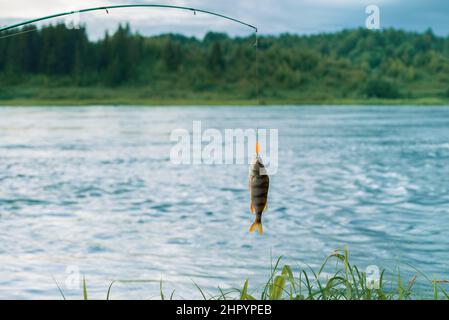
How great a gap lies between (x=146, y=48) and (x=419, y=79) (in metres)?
34.7

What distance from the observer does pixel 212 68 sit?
89.2 meters

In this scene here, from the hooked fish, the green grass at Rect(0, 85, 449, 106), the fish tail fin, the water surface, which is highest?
the green grass at Rect(0, 85, 449, 106)

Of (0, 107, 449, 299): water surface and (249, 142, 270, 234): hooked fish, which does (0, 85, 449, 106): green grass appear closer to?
(0, 107, 449, 299): water surface

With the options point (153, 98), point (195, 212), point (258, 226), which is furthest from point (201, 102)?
point (258, 226)

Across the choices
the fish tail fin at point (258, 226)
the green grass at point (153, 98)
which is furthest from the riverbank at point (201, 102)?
the fish tail fin at point (258, 226)

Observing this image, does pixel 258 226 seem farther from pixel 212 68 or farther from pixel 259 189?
pixel 212 68

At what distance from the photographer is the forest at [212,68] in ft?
271

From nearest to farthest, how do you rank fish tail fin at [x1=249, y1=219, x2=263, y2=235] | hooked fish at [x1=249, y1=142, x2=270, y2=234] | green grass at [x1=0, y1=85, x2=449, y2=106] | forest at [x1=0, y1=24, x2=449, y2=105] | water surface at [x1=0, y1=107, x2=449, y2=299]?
hooked fish at [x1=249, y1=142, x2=270, y2=234], fish tail fin at [x1=249, y1=219, x2=263, y2=235], water surface at [x1=0, y1=107, x2=449, y2=299], forest at [x1=0, y1=24, x2=449, y2=105], green grass at [x1=0, y1=85, x2=449, y2=106]

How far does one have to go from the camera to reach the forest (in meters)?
82.7

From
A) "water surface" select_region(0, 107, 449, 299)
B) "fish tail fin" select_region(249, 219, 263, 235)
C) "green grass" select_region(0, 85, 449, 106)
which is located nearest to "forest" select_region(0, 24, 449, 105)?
"green grass" select_region(0, 85, 449, 106)

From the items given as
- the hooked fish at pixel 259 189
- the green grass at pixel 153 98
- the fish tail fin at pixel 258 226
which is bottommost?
the fish tail fin at pixel 258 226

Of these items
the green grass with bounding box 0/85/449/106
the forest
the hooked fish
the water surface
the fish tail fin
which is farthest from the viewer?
the green grass with bounding box 0/85/449/106

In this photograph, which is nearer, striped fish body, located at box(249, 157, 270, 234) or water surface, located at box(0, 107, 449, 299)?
striped fish body, located at box(249, 157, 270, 234)

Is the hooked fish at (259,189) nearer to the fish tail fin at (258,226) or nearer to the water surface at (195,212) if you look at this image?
the fish tail fin at (258,226)
